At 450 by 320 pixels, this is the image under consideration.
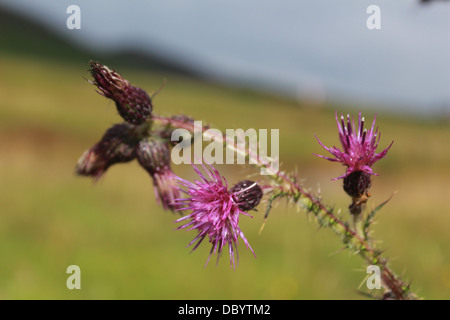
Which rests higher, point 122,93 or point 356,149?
point 122,93

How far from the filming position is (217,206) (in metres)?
3.07

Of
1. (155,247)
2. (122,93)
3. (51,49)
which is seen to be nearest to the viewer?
(122,93)

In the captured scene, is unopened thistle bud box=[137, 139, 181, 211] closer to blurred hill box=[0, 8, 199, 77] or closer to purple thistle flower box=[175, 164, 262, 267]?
purple thistle flower box=[175, 164, 262, 267]

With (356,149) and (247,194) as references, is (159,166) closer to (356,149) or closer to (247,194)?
(247,194)

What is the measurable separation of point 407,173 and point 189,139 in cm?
4550

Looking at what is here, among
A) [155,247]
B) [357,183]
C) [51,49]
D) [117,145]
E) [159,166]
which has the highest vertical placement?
[51,49]

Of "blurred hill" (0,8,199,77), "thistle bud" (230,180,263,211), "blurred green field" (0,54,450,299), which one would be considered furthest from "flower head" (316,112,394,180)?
"blurred hill" (0,8,199,77)

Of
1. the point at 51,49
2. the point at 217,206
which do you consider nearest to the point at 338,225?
the point at 217,206

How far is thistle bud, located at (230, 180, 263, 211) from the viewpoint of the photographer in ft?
10.1

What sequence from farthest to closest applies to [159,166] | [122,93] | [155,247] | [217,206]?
[155,247], [159,166], [122,93], [217,206]

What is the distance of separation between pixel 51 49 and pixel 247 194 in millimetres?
114377

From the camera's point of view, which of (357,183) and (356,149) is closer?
(356,149)

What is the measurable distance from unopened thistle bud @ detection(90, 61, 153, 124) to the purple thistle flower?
0.57 m

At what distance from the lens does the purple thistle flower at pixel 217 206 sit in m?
3.02
